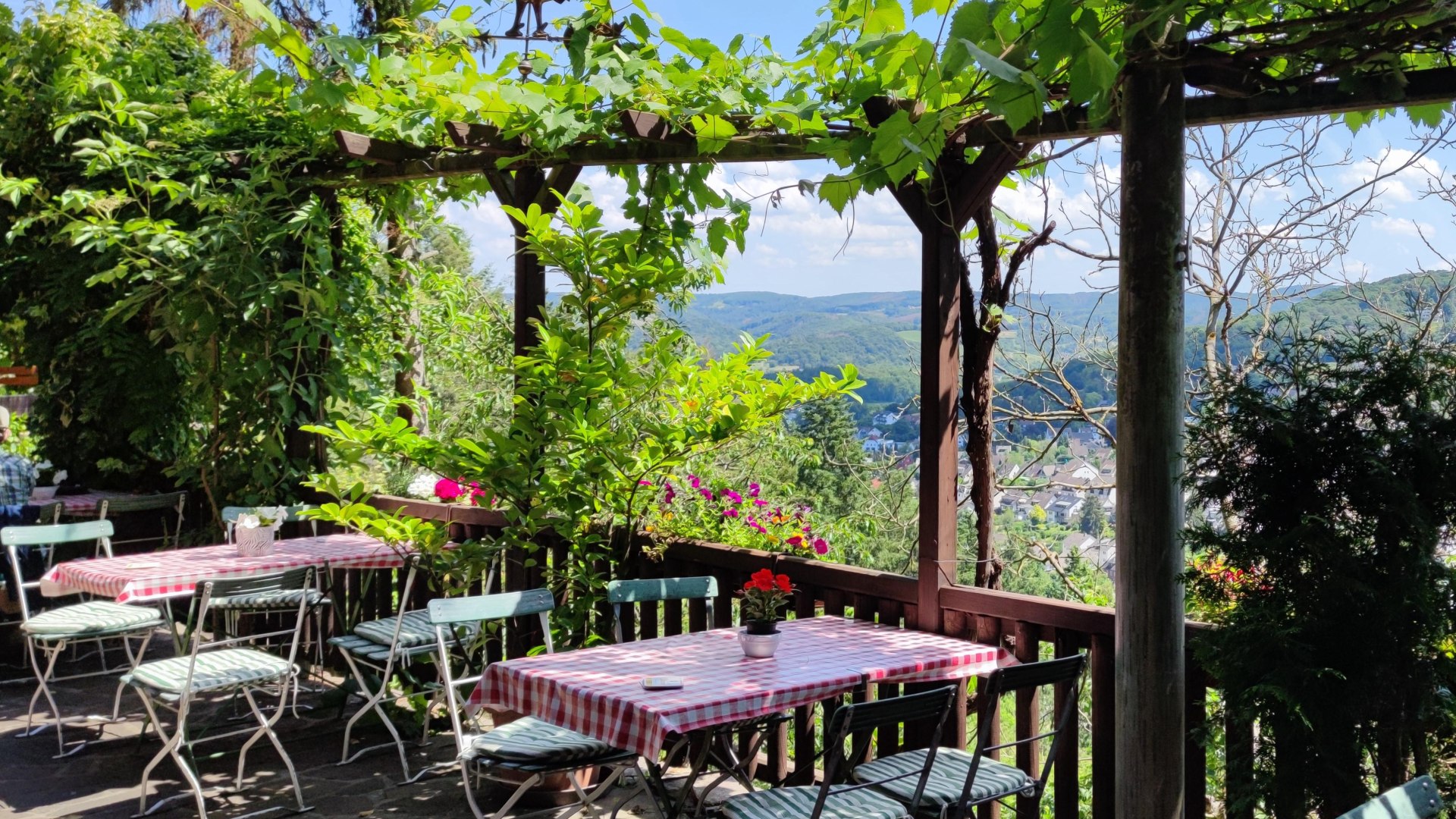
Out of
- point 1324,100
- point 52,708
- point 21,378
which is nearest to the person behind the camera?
point 1324,100

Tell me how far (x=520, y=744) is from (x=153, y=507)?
13.1ft

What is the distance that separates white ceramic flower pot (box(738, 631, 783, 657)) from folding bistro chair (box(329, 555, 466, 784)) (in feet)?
4.60

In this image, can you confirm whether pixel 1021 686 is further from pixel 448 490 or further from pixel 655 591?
pixel 448 490

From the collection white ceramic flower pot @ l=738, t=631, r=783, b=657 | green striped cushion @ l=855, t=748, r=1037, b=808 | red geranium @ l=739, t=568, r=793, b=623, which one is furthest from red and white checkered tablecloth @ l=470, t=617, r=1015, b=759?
green striped cushion @ l=855, t=748, r=1037, b=808

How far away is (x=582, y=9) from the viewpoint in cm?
419

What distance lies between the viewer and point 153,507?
6562 mm

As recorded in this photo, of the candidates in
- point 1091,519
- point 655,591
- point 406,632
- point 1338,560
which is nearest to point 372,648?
point 406,632

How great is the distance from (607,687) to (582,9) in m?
2.43

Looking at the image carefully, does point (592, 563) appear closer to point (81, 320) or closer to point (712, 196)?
point (712, 196)

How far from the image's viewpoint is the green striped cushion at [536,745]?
11.4ft

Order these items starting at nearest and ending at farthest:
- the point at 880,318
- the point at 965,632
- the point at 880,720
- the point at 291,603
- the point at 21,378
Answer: the point at 880,720 → the point at 965,632 → the point at 291,603 → the point at 21,378 → the point at 880,318

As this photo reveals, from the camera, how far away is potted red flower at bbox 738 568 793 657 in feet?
11.5

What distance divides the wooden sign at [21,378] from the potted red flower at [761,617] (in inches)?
227

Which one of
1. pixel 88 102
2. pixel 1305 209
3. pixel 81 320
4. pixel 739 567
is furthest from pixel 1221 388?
pixel 81 320
